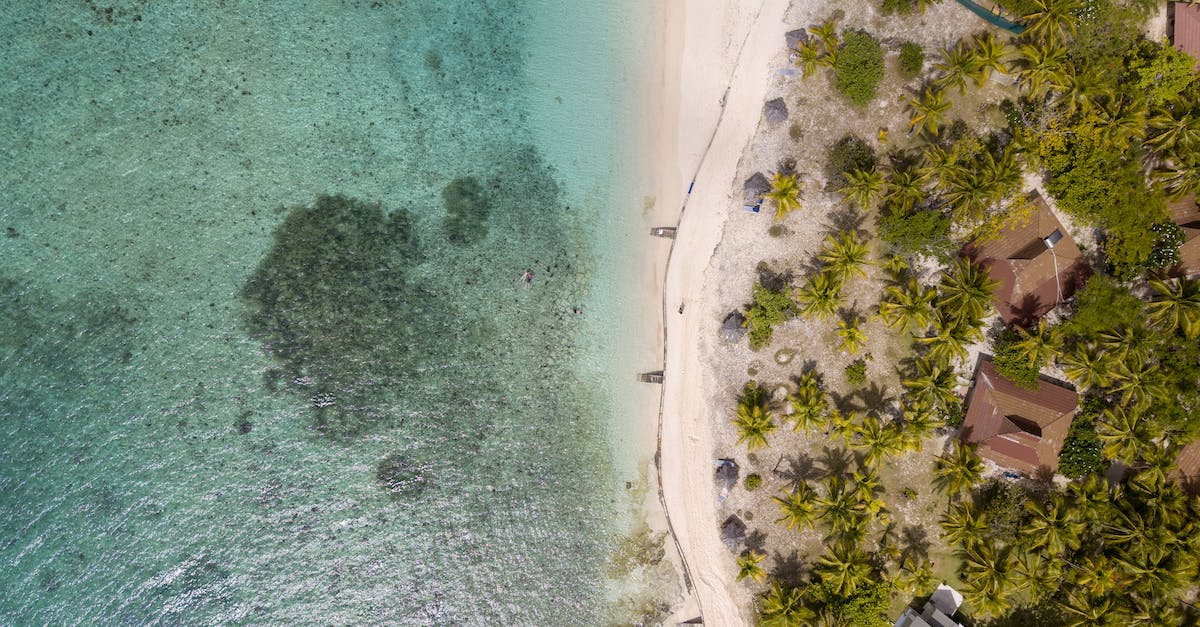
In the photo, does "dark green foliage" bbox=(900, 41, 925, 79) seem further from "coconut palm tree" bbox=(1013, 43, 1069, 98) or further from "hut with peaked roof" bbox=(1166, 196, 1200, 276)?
"hut with peaked roof" bbox=(1166, 196, 1200, 276)

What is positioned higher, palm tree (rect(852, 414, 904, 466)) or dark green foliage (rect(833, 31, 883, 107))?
dark green foliage (rect(833, 31, 883, 107))

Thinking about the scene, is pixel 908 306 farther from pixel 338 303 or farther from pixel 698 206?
pixel 338 303

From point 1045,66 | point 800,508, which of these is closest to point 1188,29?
point 1045,66

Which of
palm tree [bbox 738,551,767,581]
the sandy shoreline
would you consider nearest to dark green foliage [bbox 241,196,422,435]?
the sandy shoreline

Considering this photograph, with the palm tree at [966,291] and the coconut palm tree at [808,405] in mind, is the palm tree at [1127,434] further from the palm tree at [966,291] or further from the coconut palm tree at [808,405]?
the coconut palm tree at [808,405]

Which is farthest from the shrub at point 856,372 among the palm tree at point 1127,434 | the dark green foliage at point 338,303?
the dark green foliage at point 338,303

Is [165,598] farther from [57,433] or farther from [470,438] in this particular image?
[470,438]

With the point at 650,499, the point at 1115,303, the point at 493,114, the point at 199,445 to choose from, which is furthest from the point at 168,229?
the point at 1115,303
